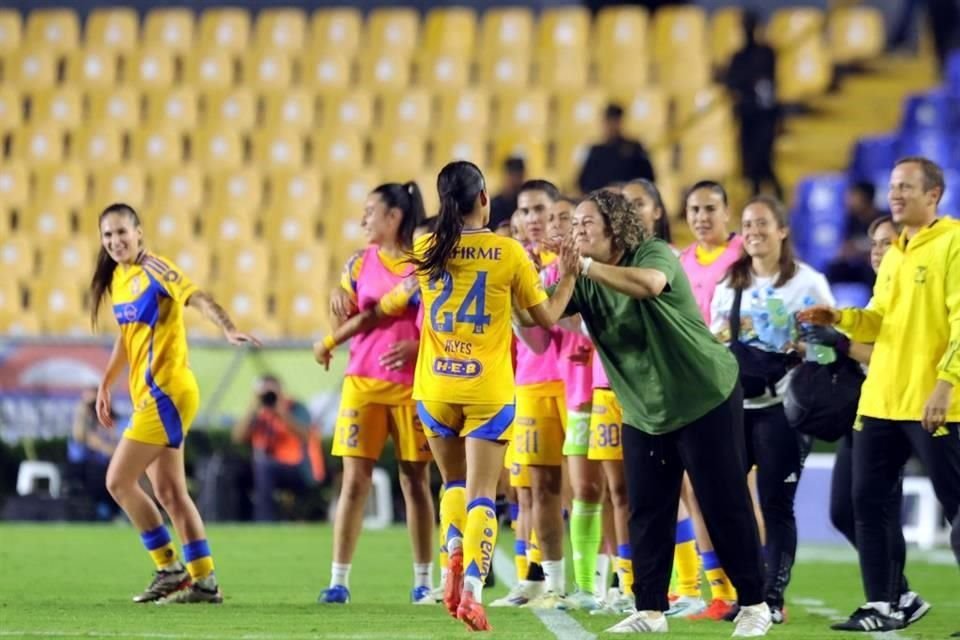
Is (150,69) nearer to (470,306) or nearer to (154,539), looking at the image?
(154,539)

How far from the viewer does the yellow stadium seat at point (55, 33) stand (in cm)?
2567

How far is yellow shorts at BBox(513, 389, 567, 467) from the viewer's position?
10.2 metres

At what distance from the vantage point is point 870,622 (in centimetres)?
882

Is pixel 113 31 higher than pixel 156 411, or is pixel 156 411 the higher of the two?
pixel 113 31

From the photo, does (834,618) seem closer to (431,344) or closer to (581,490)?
(581,490)

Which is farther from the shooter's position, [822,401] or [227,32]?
[227,32]

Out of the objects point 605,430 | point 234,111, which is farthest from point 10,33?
point 605,430

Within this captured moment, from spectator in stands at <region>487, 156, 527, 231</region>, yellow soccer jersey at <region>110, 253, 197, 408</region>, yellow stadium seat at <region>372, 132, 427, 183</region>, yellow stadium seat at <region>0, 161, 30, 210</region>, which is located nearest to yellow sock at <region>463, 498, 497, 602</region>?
yellow soccer jersey at <region>110, 253, 197, 408</region>

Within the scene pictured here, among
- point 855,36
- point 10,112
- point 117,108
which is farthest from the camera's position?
point 10,112

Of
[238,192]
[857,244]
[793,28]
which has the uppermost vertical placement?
[793,28]

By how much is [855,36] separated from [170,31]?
28.7 ft

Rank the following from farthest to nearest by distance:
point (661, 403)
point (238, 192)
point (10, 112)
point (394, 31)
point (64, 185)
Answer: point (394, 31) → point (10, 112) → point (64, 185) → point (238, 192) → point (661, 403)

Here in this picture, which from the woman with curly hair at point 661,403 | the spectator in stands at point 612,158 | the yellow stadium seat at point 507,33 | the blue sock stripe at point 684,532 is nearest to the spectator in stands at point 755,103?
the yellow stadium seat at point 507,33

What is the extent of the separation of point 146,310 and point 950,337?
398cm
